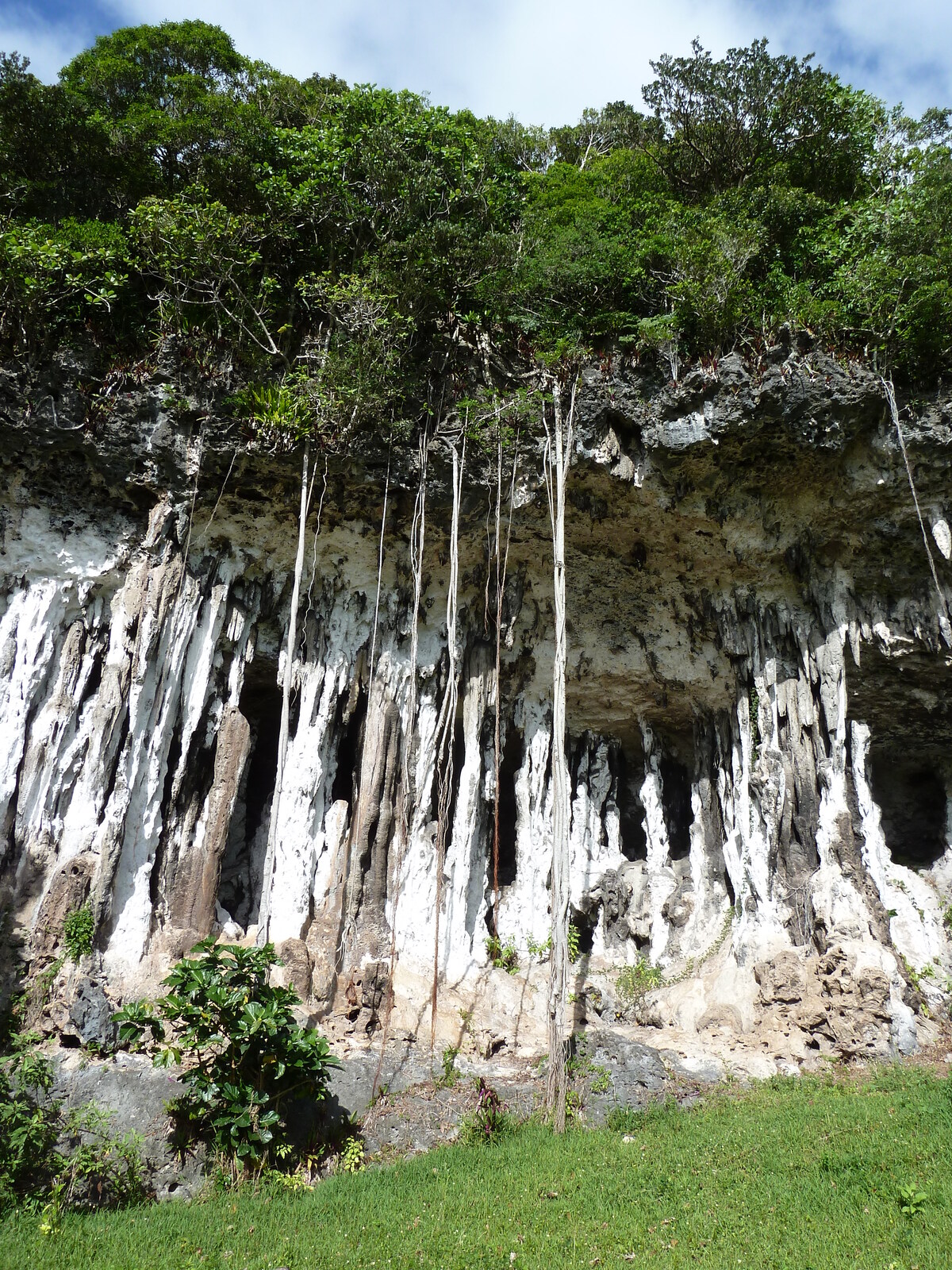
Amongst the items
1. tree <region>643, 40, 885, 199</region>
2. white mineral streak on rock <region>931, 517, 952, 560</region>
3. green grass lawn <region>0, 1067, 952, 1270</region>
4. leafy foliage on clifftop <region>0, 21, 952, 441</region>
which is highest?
tree <region>643, 40, 885, 199</region>

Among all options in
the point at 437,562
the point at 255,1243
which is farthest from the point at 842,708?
the point at 255,1243

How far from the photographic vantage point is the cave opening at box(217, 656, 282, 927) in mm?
12750

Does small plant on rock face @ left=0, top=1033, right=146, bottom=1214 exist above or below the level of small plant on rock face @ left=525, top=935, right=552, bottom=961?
below

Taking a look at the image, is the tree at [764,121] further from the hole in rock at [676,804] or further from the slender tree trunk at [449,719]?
the hole in rock at [676,804]

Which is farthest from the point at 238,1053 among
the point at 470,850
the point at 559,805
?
the point at 470,850

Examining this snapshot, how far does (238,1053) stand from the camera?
859 cm

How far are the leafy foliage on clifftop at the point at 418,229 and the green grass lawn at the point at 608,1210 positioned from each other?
29.7ft

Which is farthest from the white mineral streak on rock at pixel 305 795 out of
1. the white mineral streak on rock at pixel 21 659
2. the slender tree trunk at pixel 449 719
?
the white mineral streak on rock at pixel 21 659

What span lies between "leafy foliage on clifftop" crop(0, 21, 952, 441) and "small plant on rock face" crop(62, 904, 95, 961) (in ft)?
22.7

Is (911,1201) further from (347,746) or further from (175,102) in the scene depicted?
(175,102)

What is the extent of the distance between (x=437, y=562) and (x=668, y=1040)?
24.7ft

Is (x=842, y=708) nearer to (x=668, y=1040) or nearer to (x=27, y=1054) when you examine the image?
(x=668, y=1040)

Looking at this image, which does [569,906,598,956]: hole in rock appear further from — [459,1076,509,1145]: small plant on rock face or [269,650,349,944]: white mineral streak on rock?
[459,1076,509,1145]: small plant on rock face

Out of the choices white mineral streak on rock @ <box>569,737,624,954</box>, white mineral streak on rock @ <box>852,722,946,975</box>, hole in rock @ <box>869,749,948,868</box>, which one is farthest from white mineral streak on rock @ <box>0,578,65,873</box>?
hole in rock @ <box>869,749,948,868</box>
